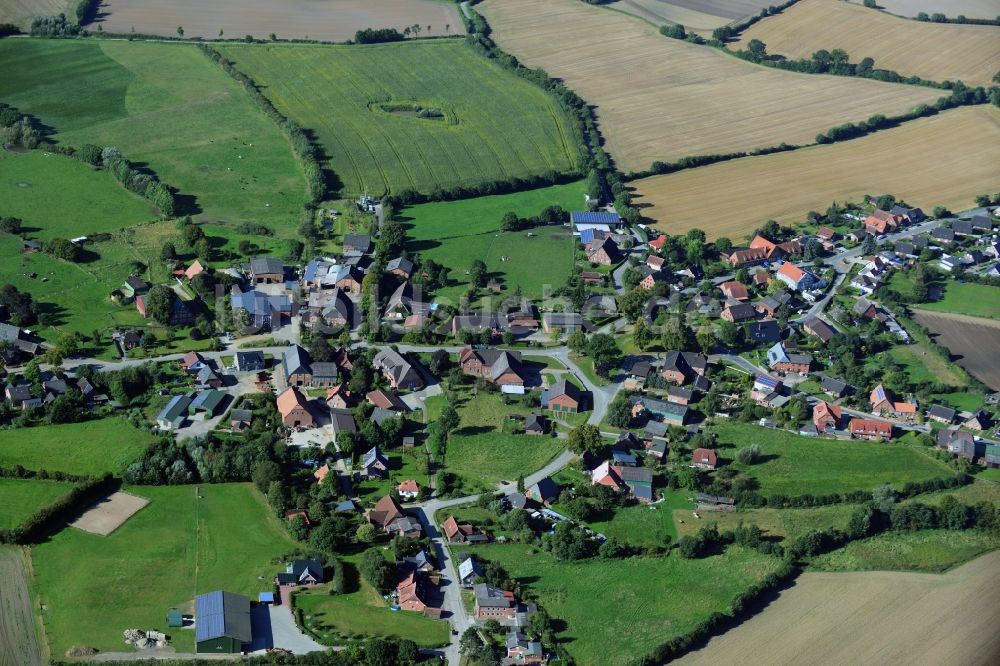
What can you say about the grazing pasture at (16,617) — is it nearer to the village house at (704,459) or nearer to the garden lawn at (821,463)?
the village house at (704,459)

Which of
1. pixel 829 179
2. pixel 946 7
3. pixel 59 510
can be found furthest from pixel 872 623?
pixel 946 7

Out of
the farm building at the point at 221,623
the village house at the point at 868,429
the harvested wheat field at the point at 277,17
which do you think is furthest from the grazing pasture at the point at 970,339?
the harvested wheat field at the point at 277,17

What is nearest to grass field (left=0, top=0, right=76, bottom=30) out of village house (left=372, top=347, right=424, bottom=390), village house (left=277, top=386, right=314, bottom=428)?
village house (left=372, top=347, right=424, bottom=390)

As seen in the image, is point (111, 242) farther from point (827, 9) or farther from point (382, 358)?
point (827, 9)

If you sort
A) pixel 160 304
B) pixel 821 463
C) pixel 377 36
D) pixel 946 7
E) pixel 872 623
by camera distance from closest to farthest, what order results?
pixel 872 623 < pixel 821 463 < pixel 160 304 < pixel 377 36 < pixel 946 7

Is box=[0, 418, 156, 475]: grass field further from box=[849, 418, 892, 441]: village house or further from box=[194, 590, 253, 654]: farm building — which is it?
box=[849, 418, 892, 441]: village house

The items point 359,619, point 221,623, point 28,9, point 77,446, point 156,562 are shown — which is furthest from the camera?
point 28,9

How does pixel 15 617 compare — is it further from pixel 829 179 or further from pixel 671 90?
pixel 671 90
